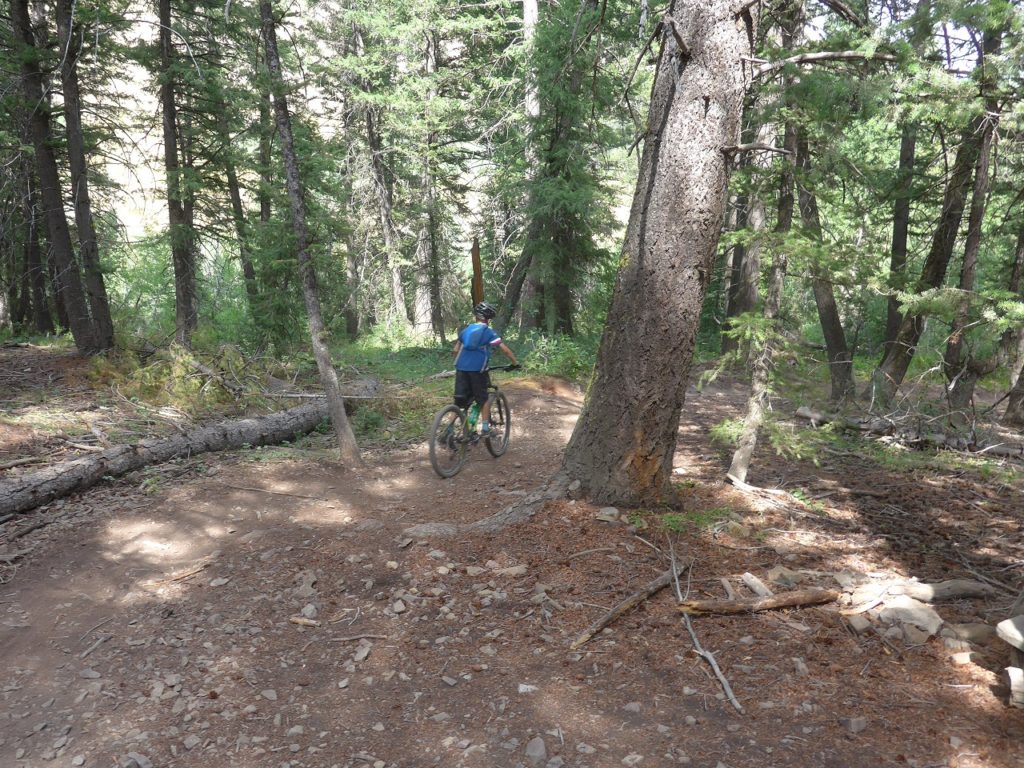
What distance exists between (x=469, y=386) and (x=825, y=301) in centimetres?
586

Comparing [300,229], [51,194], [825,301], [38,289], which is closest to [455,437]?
[300,229]

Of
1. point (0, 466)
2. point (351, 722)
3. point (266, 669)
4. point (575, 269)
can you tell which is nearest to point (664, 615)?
point (351, 722)

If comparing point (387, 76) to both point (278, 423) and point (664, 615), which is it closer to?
point (278, 423)

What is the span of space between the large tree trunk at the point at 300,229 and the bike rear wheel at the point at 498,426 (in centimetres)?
196

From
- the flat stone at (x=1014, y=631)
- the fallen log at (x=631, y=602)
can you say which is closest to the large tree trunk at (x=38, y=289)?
the fallen log at (x=631, y=602)

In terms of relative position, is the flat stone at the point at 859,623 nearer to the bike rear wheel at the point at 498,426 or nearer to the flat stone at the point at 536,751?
the flat stone at the point at 536,751

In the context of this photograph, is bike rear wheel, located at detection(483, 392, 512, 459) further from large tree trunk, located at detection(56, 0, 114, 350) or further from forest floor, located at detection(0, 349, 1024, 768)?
large tree trunk, located at detection(56, 0, 114, 350)

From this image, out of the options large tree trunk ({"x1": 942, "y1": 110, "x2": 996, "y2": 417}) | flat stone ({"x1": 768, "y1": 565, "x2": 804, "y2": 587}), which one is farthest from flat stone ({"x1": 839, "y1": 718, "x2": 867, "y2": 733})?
large tree trunk ({"x1": 942, "y1": 110, "x2": 996, "y2": 417})

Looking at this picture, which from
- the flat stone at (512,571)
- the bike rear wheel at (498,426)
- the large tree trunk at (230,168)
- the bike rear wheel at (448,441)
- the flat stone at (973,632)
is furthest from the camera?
the large tree trunk at (230,168)

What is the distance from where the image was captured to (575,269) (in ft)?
55.7

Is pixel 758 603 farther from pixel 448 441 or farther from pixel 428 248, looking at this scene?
pixel 428 248

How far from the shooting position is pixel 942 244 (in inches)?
393

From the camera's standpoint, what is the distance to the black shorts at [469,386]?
27.3 feet

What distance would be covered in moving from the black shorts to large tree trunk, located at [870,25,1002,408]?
5.61 meters
